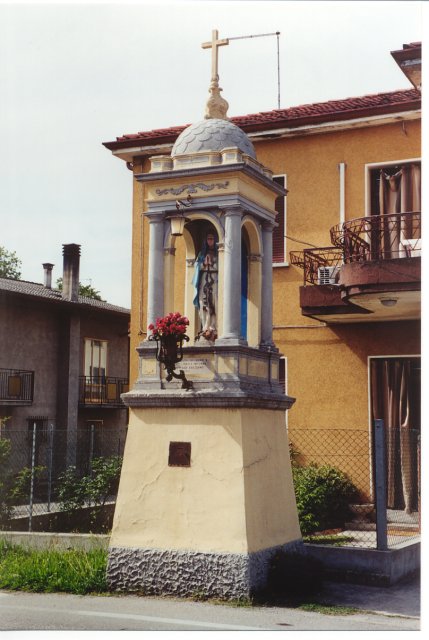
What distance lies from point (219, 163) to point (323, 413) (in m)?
7.78

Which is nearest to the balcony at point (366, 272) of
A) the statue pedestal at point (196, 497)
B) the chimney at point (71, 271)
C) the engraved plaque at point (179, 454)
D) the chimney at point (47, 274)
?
the statue pedestal at point (196, 497)

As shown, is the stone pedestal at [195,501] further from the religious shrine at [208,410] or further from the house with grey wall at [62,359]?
the house with grey wall at [62,359]

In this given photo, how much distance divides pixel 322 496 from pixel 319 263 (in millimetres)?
4617

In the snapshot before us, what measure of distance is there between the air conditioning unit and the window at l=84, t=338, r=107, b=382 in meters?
17.1

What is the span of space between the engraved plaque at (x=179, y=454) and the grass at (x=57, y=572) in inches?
64.0

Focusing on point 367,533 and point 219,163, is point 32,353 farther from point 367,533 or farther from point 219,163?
point 219,163

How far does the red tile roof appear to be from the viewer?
16453mm

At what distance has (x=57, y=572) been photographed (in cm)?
1023

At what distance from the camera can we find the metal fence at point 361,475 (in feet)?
47.1

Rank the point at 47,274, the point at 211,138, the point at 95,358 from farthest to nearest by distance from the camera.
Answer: the point at 47,274, the point at 95,358, the point at 211,138

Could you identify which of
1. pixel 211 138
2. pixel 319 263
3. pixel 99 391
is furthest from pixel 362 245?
pixel 99 391

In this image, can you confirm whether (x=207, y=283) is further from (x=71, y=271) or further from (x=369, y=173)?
(x=71, y=271)

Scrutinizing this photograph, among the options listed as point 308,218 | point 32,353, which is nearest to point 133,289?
point 308,218

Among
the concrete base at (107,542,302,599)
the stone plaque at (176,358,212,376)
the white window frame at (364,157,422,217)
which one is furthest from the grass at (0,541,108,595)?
the white window frame at (364,157,422,217)
